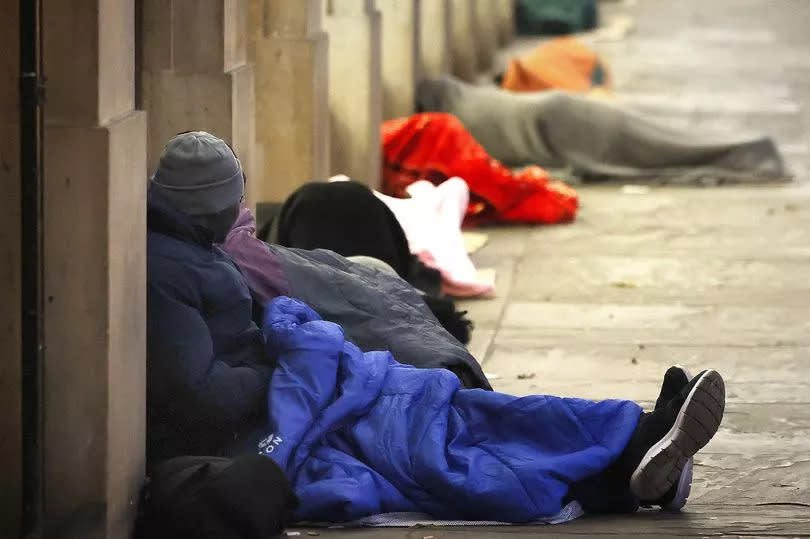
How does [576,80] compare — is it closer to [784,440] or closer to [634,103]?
[634,103]

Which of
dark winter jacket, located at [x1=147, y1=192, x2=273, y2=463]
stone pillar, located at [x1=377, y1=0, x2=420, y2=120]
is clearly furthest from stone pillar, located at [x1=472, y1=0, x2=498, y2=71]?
dark winter jacket, located at [x1=147, y1=192, x2=273, y2=463]

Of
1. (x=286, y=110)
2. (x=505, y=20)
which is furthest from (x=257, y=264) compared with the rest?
(x=505, y=20)

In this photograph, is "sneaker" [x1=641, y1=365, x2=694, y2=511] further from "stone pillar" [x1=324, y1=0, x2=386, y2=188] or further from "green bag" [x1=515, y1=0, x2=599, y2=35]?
"green bag" [x1=515, y1=0, x2=599, y2=35]

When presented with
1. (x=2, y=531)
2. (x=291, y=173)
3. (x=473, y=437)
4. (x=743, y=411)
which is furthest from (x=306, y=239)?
(x=2, y=531)

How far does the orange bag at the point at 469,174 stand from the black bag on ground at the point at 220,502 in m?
5.63

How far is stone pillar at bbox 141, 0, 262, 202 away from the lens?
22.9ft

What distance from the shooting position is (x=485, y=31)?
16.6 metres

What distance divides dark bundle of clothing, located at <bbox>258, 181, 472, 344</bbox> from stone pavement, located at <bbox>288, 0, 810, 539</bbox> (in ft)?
1.92

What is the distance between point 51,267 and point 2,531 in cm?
69

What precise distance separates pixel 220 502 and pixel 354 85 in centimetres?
570

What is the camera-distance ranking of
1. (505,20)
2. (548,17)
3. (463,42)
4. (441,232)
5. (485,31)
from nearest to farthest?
(441,232), (463,42), (485,31), (505,20), (548,17)

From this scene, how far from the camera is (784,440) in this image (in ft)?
19.1

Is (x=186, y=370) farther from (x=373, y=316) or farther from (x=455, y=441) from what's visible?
(x=373, y=316)

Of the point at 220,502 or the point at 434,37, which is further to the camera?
the point at 434,37
